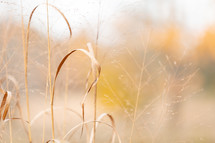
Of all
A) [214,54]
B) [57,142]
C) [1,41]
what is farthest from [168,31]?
[214,54]

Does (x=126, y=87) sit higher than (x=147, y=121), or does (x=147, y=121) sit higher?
(x=126, y=87)

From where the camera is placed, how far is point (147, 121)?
0.96 metres

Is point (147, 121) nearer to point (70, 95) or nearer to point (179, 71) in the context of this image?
point (179, 71)

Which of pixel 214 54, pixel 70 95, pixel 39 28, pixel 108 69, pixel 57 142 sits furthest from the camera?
pixel 214 54

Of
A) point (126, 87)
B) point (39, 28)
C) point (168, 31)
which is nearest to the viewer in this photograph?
point (39, 28)

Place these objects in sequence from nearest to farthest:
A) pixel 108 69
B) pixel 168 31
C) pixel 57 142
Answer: pixel 57 142 < pixel 108 69 < pixel 168 31

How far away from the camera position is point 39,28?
81 centimetres

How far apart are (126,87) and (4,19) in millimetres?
477

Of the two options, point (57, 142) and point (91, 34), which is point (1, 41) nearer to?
point (91, 34)

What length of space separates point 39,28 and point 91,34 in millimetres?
165

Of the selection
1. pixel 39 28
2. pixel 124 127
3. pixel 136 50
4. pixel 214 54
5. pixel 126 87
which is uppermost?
pixel 39 28

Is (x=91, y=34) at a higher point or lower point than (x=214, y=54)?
higher

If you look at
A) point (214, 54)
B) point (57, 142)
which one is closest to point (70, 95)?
point (57, 142)

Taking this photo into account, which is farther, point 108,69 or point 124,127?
point 108,69
